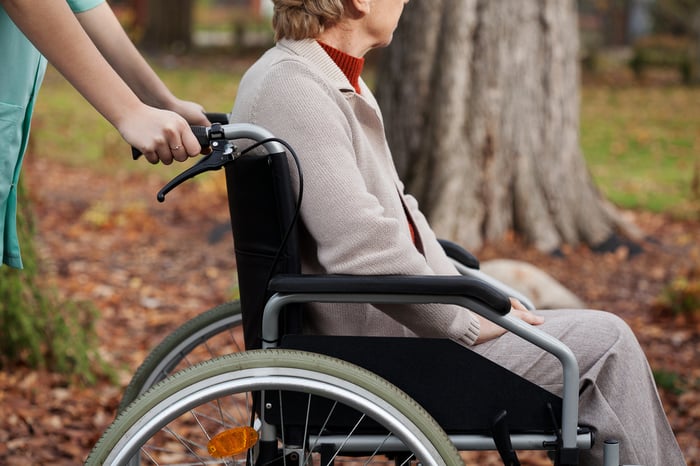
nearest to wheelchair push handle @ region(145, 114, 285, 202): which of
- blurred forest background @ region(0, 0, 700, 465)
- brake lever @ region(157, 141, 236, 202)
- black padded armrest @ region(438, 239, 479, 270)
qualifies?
brake lever @ region(157, 141, 236, 202)

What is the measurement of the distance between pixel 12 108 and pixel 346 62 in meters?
0.74

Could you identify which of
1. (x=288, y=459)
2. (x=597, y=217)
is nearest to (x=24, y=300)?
(x=288, y=459)

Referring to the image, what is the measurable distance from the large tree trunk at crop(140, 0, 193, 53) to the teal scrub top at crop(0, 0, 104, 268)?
2135 cm

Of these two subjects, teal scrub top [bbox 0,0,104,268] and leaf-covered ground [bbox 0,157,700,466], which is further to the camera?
leaf-covered ground [bbox 0,157,700,466]

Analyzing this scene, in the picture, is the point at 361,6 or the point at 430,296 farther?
the point at 361,6

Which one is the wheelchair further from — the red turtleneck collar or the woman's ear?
the woman's ear

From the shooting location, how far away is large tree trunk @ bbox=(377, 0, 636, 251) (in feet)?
19.6

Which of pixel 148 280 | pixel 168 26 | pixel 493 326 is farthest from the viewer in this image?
pixel 168 26

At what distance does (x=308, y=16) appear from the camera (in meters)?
2.31

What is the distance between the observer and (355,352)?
2137mm

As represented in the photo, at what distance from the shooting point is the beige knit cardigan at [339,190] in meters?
2.11

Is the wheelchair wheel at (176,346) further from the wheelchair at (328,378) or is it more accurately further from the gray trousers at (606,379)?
the gray trousers at (606,379)

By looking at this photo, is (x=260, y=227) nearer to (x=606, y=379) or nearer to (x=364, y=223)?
(x=364, y=223)

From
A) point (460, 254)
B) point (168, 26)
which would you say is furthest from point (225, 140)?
point (168, 26)
